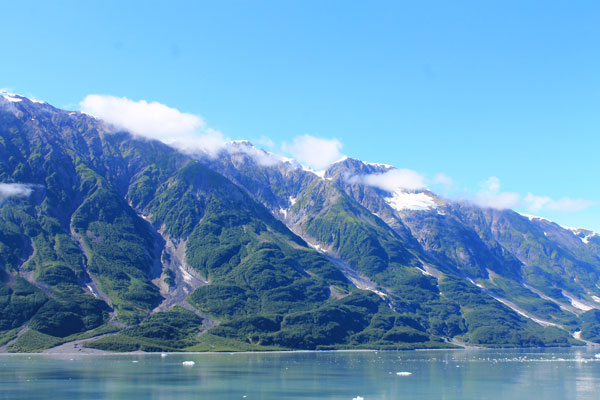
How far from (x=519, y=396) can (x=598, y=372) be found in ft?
269

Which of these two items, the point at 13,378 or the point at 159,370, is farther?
the point at 159,370

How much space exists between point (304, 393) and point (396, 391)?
20076 millimetres

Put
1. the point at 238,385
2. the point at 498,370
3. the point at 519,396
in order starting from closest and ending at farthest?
the point at 519,396
the point at 238,385
the point at 498,370

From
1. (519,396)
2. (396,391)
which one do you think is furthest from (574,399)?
(396,391)

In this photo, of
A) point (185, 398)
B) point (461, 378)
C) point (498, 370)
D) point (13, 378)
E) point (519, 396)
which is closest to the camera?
point (185, 398)

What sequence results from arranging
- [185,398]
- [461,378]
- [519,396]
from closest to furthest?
[185,398], [519,396], [461,378]

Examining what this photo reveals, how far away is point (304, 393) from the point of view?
11969 cm

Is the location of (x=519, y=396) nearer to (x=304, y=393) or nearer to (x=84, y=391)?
(x=304, y=393)

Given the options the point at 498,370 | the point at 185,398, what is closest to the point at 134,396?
the point at 185,398

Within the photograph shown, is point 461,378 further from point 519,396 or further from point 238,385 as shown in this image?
point 238,385

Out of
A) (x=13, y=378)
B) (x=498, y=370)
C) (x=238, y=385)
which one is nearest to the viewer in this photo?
(x=238, y=385)

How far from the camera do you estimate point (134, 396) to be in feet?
368

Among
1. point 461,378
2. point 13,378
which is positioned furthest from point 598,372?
point 13,378

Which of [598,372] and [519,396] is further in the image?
[598,372]
